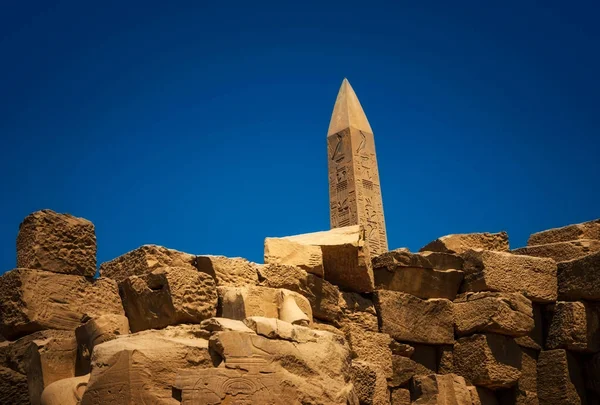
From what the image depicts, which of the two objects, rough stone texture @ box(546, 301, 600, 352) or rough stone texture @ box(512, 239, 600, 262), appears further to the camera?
rough stone texture @ box(512, 239, 600, 262)

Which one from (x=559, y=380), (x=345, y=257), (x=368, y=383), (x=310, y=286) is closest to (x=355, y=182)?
(x=559, y=380)

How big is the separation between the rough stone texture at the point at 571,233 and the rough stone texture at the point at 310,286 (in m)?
3.00

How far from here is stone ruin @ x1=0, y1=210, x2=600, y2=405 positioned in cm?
632

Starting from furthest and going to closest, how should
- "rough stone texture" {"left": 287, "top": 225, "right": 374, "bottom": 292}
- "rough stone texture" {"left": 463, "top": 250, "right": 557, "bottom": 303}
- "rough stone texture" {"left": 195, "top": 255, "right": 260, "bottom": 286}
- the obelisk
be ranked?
1. the obelisk
2. "rough stone texture" {"left": 463, "top": 250, "right": 557, "bottom": 303}
3. "rough stone texture" {"left": 287, "top": 225, "right": 374, "bottom": 292}
4. "rough stone texture" {"left": 195, "top": 255, "right": 260, "bottom": 286}

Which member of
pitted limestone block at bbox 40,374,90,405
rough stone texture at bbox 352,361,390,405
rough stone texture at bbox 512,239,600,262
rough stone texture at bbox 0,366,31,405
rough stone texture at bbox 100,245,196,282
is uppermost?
rough stone texture at bbox 512,239,600,262

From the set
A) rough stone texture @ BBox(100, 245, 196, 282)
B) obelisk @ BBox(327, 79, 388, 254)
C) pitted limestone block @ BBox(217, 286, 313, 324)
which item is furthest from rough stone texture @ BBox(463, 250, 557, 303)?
obelisk @ BBox(327, 79, 388, 254)

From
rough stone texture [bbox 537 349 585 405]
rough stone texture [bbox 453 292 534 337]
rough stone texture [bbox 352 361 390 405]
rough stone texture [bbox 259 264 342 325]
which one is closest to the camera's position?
rough stone texture [bbox 352 361 390 405]

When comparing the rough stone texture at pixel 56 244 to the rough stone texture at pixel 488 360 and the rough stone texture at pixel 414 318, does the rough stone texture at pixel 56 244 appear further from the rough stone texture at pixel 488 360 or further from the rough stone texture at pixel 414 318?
the rough stone texture at pixel 488 360

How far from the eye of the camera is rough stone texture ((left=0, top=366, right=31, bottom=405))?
22.9ft

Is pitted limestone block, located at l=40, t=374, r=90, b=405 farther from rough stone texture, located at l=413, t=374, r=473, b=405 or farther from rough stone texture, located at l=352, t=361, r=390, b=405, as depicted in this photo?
rough stone texture, located at l=413, t=374, r=473, b=405

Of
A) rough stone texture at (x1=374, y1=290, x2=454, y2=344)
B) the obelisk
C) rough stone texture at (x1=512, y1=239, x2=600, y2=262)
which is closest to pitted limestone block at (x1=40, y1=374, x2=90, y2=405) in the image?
rough stone texture at (x1=374, y1=290, x2=454, y2=344)

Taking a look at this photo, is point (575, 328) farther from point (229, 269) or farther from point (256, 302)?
point (229, 269)

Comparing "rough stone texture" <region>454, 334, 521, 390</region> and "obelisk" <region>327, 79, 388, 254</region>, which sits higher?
"obelisk" <region>327, 79, 388, 254</region>

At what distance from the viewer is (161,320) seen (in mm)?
7043
